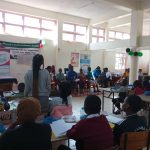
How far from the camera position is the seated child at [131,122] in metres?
1.83

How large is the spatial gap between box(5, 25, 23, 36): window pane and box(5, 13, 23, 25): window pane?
0.70ft

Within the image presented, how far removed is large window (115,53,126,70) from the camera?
13130 mm

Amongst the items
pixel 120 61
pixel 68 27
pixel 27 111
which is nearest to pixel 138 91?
pixel 27 111

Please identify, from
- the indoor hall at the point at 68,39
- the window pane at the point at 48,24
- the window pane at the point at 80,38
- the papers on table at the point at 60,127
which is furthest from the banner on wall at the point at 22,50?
the papers on table at the point at 60,127

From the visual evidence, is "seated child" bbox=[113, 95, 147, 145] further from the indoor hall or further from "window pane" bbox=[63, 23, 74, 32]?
"window pane" bbox=[63, 23, 74, 32]

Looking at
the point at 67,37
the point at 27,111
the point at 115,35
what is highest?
the point at 115,35

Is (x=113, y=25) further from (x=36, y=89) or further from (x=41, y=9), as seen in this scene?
(x=36, y=89)

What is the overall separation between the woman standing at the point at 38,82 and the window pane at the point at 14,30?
6.32 metres

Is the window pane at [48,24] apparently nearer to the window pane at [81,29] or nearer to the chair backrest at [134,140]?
the window pane at [81,29]

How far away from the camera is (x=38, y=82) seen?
271 cm

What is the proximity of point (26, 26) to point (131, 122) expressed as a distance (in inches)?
312

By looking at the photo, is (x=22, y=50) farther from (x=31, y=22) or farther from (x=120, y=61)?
(x=120, y=61)

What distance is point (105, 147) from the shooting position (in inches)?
65.4

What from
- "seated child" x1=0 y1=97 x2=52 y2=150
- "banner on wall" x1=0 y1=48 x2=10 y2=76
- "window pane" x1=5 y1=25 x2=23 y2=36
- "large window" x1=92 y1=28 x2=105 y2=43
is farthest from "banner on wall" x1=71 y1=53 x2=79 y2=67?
"seated child" x1=0 y1=97 x2=52 y2=150
